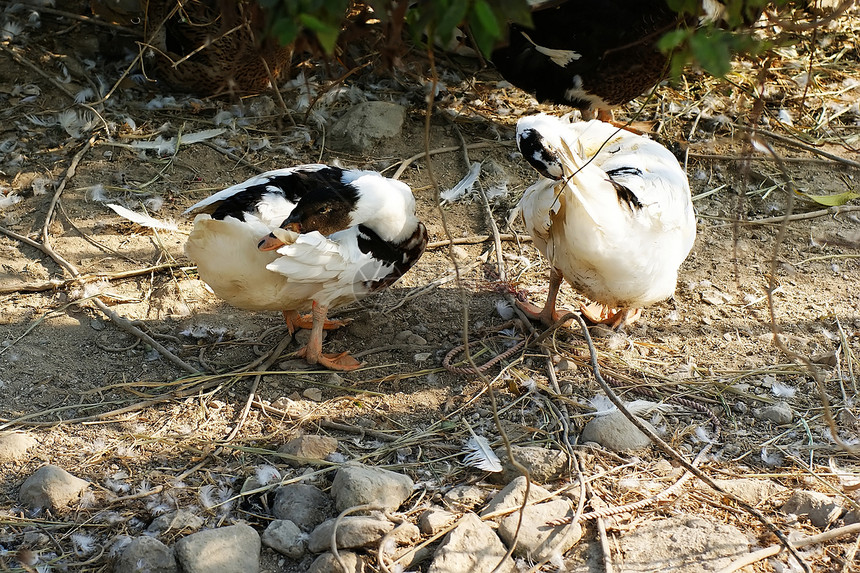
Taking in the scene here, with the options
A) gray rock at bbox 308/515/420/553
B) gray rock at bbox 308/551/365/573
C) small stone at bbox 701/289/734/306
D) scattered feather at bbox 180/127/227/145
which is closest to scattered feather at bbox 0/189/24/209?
scattered feather at bbox 180/127/227/145

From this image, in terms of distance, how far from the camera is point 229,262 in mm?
3094

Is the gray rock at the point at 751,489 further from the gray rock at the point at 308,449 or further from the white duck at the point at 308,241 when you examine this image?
the white duck at the point at 308,241

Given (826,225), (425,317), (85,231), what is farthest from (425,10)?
(826,225)

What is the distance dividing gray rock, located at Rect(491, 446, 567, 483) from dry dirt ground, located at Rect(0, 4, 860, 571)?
63mm

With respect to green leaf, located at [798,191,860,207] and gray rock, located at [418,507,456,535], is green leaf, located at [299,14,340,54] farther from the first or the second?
green leaf, located at [798,191,860,207]

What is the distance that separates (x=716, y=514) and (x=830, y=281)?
206 cm

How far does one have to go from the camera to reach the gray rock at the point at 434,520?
249cm

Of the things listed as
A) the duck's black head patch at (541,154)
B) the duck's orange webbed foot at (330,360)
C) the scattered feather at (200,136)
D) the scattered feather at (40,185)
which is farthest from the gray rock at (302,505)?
the scattered feather at (200,136)

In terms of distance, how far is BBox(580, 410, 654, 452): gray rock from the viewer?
292cm

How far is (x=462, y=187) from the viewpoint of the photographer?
4570mm

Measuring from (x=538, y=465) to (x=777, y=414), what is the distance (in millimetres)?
1099

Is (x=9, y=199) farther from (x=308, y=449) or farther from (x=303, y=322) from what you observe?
(x=308, y=449)

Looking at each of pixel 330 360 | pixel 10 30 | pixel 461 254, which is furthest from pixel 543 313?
pixel 10 30

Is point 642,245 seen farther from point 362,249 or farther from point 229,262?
point 229,262
